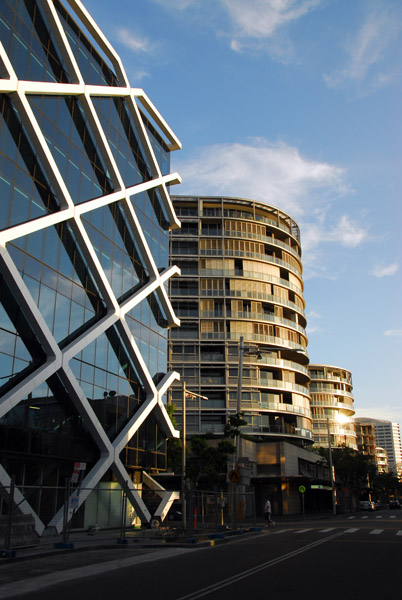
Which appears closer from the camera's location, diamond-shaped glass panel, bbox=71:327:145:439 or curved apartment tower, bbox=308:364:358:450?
diamond-shaped glass panel, bbox=71:327:145:439

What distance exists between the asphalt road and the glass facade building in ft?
22.3

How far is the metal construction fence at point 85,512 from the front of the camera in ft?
54.7

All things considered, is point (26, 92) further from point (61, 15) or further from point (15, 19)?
point (61, 15)

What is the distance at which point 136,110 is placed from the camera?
121 ft

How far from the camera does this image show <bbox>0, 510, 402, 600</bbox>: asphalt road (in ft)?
29.8

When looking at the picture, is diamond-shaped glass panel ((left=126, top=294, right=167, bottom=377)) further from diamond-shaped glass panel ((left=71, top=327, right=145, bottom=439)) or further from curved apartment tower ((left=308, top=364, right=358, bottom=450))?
curved apartment tower ((left=308, top=364, right=358, bottom=450))

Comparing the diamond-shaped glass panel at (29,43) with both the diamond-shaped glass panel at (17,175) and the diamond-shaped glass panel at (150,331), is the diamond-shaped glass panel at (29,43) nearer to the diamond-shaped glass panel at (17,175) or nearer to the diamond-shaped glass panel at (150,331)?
the diamond-shaped glass panel at (17,175)

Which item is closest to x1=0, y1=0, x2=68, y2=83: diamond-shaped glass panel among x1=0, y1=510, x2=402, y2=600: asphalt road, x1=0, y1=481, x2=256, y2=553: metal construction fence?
x1=0, y1=481, x2=256, y2=553: metal construction fence

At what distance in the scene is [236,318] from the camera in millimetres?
69750

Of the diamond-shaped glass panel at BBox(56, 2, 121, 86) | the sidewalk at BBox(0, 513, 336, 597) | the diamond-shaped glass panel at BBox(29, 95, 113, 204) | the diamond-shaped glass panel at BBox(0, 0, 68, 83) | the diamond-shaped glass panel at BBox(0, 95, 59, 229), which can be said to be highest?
the diamond-shaped glass panel at BBox(56, 2, 121, 86)

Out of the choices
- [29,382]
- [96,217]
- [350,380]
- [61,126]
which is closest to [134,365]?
[96,217]

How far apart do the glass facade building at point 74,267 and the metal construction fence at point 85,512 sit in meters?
0.29

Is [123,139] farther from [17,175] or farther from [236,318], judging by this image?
[236,318]

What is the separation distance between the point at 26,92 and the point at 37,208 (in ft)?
16.4
